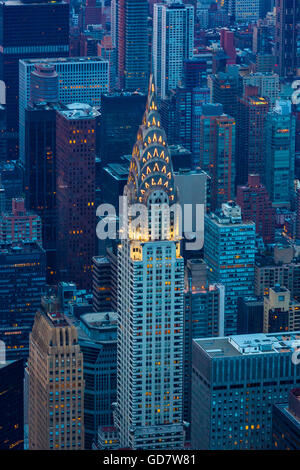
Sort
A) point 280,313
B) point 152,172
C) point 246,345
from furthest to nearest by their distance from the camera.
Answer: point 280,313 → point 246,345 → point 152,172

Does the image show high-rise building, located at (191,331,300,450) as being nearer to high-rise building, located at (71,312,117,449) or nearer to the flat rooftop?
the flat rooftop

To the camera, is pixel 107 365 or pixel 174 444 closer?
pixel 174 444

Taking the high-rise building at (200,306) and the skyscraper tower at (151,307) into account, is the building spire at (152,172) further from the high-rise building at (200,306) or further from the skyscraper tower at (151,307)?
the high-rise building at (200,306)

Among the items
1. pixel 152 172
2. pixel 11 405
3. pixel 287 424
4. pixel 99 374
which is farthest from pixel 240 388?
pixel 11 405

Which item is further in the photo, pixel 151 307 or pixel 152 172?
pixel 151 307

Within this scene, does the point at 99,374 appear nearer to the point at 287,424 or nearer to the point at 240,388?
the point at 240,388

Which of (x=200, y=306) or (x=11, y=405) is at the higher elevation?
(x=200, y=306)
